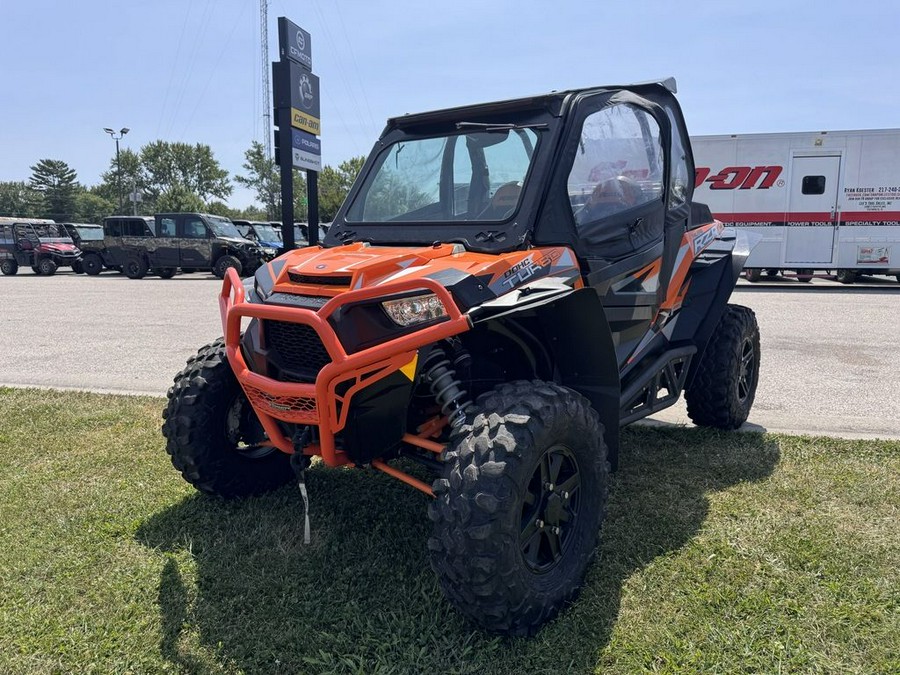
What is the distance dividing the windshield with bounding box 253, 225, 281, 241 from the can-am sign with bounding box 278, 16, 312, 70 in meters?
14.2

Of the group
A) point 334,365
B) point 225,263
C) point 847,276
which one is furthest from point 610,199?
point 225,263

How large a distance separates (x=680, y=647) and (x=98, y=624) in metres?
2.31

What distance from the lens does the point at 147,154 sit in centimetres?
9944

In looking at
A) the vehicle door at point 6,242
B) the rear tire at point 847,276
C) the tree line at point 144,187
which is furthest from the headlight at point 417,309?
the tree line at point 144,187

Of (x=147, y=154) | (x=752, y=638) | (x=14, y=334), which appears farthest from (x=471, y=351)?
(x=147, y=154)

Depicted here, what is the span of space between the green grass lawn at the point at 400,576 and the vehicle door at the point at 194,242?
18.1 metres

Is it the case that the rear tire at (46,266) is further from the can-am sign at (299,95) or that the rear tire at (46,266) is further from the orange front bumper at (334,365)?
the orange front bumper at (334,365)

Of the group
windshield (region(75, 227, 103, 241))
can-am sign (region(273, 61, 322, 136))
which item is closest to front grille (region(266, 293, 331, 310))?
can-am sign (region(273, 61, 322, 136))

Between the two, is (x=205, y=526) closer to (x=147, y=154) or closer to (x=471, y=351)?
(x=471, y=351)

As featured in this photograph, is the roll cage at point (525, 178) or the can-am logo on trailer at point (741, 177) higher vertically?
the can-am logo on trailer at point (741, 177)

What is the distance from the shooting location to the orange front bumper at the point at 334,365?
2602mm

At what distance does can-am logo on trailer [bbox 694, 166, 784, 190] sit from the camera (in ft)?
52.4

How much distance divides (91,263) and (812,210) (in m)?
23.9

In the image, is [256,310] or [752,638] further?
[256,310]
